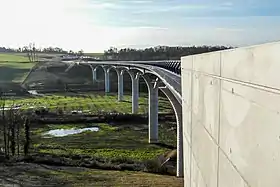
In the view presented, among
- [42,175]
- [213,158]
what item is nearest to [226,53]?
[213,158]

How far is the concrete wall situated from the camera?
349cm

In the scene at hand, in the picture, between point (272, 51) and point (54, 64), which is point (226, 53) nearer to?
point (272, 51)

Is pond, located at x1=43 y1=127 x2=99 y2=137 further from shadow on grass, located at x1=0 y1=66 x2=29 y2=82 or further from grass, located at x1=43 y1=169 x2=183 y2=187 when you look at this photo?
shadow on grass, located at x1=0 y1=66 x2=29 y2=82

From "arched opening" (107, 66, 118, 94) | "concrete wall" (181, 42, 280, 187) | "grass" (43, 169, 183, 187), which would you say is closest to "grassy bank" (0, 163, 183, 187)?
"grass" (43, 169, 183, 187)

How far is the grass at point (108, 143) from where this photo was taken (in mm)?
39406

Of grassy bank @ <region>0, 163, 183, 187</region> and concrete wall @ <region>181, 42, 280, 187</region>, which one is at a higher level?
concrete wall @ <region>181, 42, 280, 187</region>

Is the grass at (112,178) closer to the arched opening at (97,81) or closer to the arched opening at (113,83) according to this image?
the arched opening at (113,83)

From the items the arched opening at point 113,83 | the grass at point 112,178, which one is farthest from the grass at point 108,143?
the arched opening at point 113,83

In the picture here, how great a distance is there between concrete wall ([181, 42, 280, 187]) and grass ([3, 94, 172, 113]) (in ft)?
199

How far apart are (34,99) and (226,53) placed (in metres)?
83.0

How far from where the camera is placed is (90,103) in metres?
78.3

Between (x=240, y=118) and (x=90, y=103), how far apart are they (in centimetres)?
7452

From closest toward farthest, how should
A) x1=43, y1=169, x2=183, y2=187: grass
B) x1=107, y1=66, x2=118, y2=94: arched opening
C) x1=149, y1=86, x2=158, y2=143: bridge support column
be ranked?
x1=43, y1=169, x2=183, y2=187: grass, x1=149, y1=86, x2=158, y2=143: bridge support column, x1=107, y1=66, x2=118, y2=94: arched opening

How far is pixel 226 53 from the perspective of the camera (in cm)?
522
